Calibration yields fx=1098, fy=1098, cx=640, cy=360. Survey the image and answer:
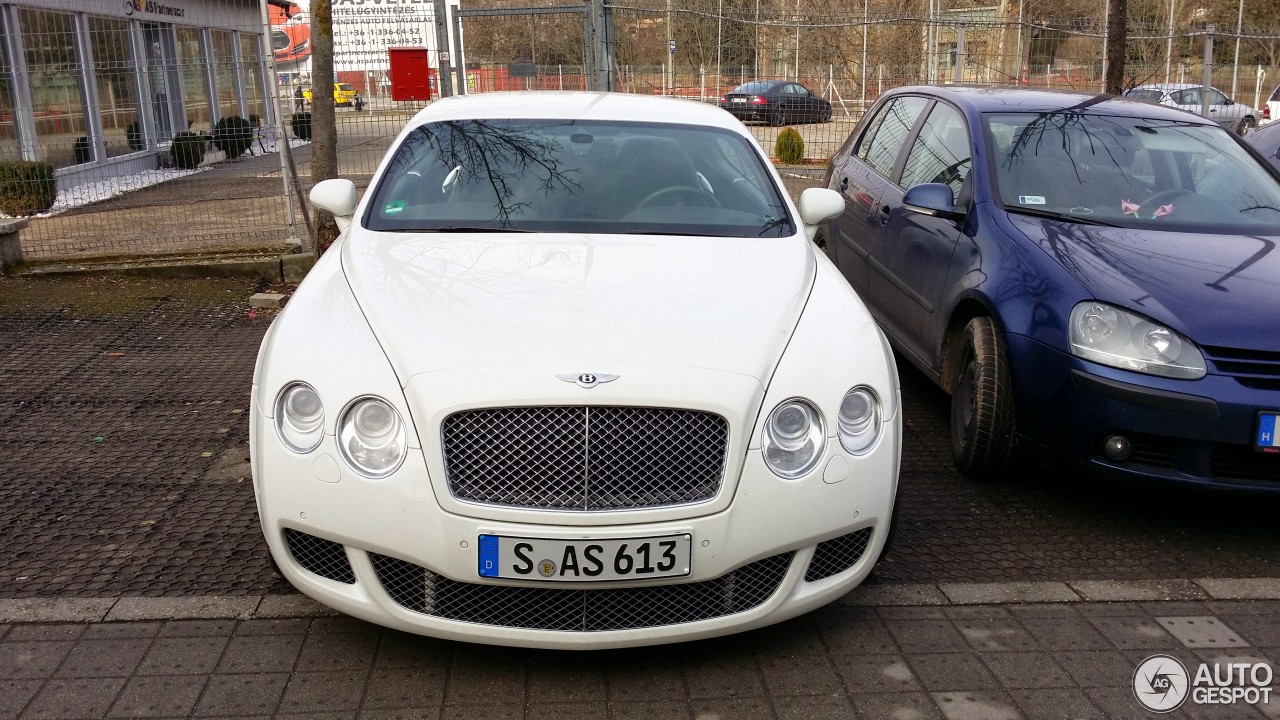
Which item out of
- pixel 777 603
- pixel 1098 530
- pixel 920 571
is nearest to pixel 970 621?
pixel 920 571

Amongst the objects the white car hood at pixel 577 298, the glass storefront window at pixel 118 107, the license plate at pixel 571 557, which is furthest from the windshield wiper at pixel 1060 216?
the glass storefront window at pixel 118 107

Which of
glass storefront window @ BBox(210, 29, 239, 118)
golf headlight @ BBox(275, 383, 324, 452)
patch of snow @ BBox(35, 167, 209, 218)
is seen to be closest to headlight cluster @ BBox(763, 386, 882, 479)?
golf headlight @ BBox(275, 383, 324, 452)

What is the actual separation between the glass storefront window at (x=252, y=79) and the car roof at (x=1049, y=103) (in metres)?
11.0

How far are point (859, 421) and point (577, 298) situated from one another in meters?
0.93

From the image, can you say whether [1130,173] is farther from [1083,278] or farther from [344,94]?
[344,94]

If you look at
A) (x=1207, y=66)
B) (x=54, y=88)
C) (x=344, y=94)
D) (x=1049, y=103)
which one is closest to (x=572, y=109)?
(x=1049, y=103)

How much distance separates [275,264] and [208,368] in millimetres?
2615

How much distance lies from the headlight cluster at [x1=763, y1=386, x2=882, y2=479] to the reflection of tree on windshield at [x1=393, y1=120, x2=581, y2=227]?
59.2 inches

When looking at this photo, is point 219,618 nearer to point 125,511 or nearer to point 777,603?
point 125,511

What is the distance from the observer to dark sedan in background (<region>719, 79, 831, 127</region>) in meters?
11.4

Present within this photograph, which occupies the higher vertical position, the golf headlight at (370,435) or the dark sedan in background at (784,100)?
the dark sedan in background at (784,100)

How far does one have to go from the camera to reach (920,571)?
3.90 metres

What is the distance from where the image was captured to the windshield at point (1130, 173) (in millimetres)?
4926

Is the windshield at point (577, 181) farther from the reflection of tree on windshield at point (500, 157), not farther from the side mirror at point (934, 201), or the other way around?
the side mirror at point (934, 201)
